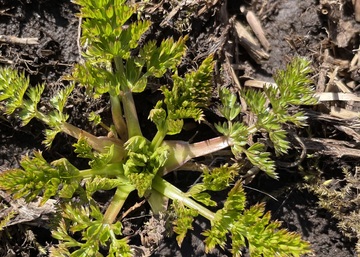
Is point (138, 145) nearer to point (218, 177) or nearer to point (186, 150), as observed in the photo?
point (186, 150)

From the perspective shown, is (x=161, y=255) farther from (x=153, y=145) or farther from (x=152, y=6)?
(x=152, y=6)

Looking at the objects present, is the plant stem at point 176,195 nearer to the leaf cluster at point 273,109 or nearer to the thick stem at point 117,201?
the thick stem at point 117,201

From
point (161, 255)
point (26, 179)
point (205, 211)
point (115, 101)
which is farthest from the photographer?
point (161, 255)

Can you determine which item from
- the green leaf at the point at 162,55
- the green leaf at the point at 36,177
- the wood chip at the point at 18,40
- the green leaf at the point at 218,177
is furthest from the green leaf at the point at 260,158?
the wood chip at the point at 18,40

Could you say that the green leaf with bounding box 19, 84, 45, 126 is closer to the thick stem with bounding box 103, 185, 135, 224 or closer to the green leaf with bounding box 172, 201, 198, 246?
the thick stem with bounding box 103, 185, 135, 224

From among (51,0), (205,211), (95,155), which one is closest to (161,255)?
(205,211)

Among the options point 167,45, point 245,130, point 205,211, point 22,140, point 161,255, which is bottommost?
point 161,255

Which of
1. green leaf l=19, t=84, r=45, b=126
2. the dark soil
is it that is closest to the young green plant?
green leaf l=19, t=84, r=45, b=126
